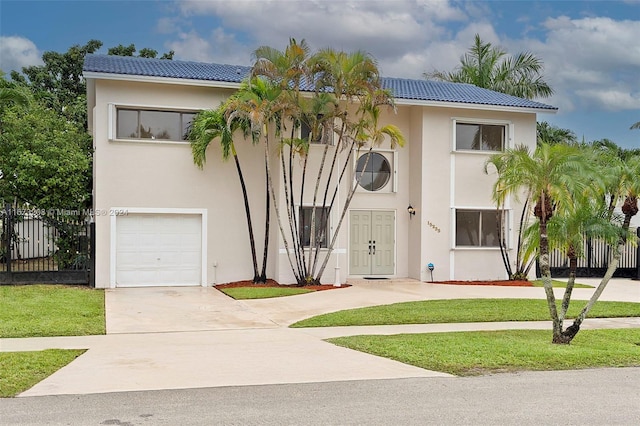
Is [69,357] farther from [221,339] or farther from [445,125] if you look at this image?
[445,125]

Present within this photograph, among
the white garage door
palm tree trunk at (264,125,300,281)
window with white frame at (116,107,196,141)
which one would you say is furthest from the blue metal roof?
the white garage door

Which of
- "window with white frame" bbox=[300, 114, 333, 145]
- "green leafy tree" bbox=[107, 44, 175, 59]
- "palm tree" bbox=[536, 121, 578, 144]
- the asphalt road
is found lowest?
the asphalt road

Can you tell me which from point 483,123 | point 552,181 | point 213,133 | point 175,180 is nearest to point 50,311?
point 175,180

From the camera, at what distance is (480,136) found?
2164 centimetres

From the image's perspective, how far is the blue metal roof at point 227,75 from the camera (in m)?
18.9

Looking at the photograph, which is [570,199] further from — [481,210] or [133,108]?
[133,108]

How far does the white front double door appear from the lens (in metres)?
21.1

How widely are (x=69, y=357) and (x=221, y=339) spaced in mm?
2626

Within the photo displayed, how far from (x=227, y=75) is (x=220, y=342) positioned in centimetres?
1130

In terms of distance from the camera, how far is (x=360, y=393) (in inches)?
294

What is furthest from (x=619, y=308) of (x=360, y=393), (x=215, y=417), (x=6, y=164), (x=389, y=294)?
(x=6, y=164)

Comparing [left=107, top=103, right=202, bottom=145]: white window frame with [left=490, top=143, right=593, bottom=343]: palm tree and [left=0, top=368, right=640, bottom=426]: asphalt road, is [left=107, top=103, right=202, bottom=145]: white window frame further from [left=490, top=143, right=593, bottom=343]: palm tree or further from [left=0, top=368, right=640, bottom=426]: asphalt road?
[left=0, top=368, right=640, bottom=426]: asphalt road

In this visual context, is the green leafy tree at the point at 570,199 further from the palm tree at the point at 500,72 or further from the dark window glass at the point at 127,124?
the palm tree at the point at 500,72

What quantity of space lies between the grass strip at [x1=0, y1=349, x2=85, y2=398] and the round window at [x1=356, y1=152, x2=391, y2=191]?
500 inches
